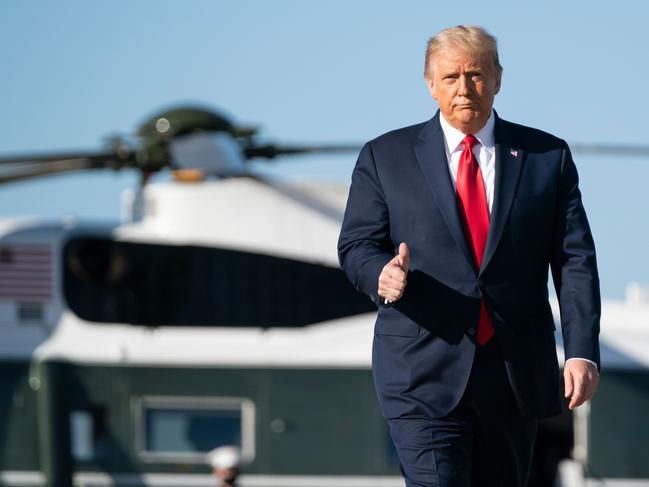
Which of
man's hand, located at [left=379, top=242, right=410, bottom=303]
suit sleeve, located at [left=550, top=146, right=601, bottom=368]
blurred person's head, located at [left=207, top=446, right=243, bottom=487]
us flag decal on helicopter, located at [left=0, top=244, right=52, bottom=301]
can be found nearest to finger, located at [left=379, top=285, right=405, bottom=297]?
man's hand, located at [left=379, top=242, right=410, bottom=303]

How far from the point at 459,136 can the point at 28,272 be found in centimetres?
837

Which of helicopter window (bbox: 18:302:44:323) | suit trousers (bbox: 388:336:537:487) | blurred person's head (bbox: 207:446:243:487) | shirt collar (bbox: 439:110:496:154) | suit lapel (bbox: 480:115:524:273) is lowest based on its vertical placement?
blurred person's head (bbox: 207:446:243:487)

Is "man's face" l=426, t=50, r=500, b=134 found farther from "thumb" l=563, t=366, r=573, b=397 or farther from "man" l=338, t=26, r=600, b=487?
"thumb" l=563, t=366, r=573, b=397

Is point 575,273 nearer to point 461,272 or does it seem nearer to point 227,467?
point 461,272

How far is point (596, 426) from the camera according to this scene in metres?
10.7

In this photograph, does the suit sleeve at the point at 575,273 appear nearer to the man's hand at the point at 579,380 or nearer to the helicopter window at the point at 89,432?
the man's hand at the point at 579,380

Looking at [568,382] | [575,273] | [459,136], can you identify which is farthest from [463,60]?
[568,382]

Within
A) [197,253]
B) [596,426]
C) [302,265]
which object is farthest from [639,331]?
[197,253]

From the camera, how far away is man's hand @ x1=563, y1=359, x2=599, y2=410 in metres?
3.01

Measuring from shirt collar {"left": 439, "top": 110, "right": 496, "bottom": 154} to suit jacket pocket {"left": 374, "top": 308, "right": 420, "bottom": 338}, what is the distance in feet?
1.34

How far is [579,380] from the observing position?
3.02m

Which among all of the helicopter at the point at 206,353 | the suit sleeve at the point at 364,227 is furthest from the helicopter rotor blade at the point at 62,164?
the suit sleeve at the point at 364,227

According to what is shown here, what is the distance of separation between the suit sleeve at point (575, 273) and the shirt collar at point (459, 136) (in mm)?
Result: 187

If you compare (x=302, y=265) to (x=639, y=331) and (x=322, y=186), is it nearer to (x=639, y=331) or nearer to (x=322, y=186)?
(x=322, y=186)
